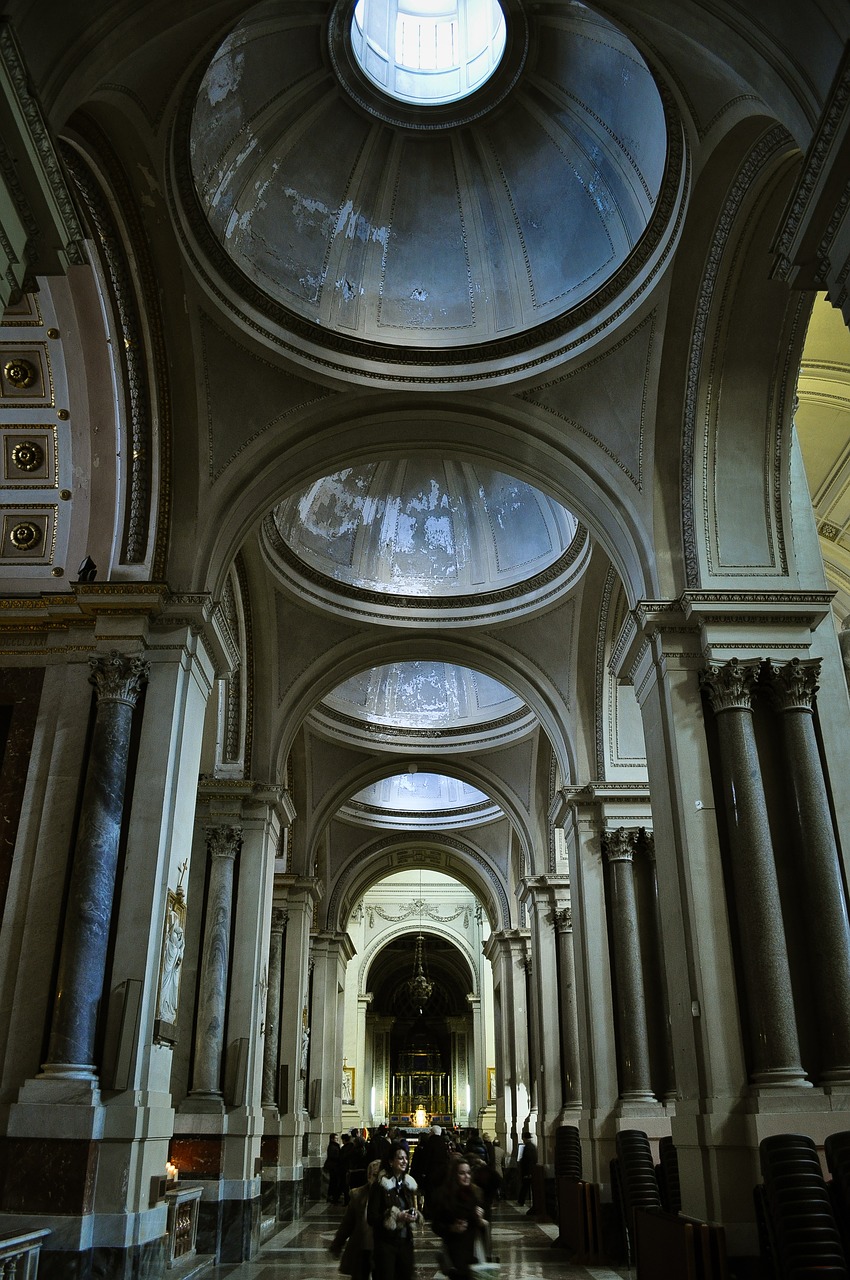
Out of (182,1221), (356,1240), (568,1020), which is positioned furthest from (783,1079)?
(568,1020)

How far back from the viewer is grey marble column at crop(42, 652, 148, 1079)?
7617 millimetres

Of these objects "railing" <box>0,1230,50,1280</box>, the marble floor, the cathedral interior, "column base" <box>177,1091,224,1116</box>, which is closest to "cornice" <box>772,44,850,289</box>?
the cathedral interior

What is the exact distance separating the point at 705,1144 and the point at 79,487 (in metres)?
7.75

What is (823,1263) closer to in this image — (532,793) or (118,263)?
(118,263)

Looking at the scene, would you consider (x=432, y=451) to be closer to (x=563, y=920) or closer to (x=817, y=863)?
(x=817, y=863)

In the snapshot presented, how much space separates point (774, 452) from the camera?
909cm

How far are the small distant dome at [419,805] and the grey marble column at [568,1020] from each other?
742 cm

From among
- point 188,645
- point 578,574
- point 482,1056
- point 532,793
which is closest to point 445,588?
point 578,574

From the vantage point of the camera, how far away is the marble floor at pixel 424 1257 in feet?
30.3

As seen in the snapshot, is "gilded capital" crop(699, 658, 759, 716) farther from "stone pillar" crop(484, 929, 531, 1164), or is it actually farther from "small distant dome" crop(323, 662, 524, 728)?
"stone pillar" crop(484, 929, 531, 1164)

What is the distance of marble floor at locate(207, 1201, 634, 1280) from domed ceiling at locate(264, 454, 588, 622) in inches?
330

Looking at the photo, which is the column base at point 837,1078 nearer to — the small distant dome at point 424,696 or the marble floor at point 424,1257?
the marble floor at point 424,1257

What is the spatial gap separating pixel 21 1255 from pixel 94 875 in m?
2.59

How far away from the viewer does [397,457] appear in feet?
38.1
